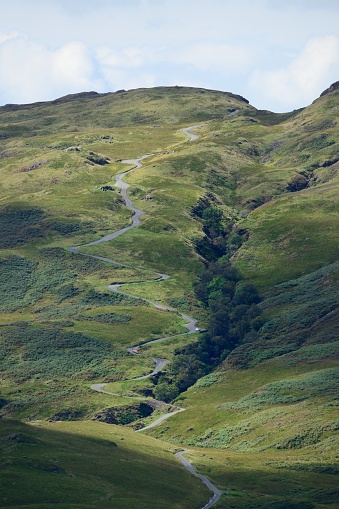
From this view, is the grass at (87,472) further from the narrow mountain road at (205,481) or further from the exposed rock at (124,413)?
the exposed rock at (124,413)

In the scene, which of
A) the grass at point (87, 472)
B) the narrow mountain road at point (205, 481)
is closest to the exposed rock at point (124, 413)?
the grass at point (87, 472)

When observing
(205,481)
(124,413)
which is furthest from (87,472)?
(124,413)

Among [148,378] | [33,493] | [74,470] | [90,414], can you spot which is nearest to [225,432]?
[90,414]

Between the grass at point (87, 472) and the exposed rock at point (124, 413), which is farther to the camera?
the exposed rock at point (124, 413)

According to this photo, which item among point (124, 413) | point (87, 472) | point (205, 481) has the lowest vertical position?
point (124, 413)

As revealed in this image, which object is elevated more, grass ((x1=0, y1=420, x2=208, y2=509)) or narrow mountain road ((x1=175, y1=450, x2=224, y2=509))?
grass ((x1=0, y1=420, x2=208, y2=509))

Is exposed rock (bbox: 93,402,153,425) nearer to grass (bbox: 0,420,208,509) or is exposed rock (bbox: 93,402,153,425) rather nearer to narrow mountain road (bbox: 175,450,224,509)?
grass (bbox: 0,420,208,509)

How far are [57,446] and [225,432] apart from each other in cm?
4568

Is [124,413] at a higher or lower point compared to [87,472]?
lower

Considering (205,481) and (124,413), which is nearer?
(205,481)

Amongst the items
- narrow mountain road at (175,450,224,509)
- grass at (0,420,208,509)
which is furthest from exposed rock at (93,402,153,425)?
narrow mountain road at (175,450,224,509)

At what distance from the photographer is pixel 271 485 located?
116062mm

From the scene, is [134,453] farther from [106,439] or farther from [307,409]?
[307,409]

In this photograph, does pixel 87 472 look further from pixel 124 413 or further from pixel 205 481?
pixel 124 413
